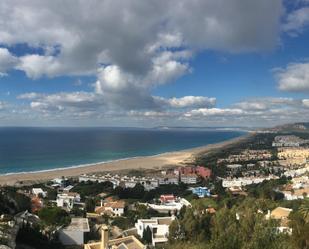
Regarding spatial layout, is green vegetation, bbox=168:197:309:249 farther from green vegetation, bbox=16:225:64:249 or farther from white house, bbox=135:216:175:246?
green vegetation, bbox=16:225:64:249

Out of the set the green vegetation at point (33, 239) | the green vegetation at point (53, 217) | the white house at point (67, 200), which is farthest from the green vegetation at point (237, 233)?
the white house at point (67, 200)

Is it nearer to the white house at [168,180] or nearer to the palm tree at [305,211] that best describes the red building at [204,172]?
the white house at [168,180]

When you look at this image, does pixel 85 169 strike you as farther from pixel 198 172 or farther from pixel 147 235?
pixel 147 235

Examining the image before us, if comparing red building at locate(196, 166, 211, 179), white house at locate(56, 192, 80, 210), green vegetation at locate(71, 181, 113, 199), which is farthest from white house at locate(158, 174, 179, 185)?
white house at locate(56, 192, 80, 210)

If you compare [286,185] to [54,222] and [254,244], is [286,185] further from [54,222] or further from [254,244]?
[254,244]

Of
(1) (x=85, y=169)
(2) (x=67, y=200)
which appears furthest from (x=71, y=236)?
(1) (x=85, y=169)

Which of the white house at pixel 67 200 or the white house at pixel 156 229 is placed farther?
the white house at pixel 67 200

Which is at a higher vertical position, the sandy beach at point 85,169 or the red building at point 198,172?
the sandy beach at point 85,169
